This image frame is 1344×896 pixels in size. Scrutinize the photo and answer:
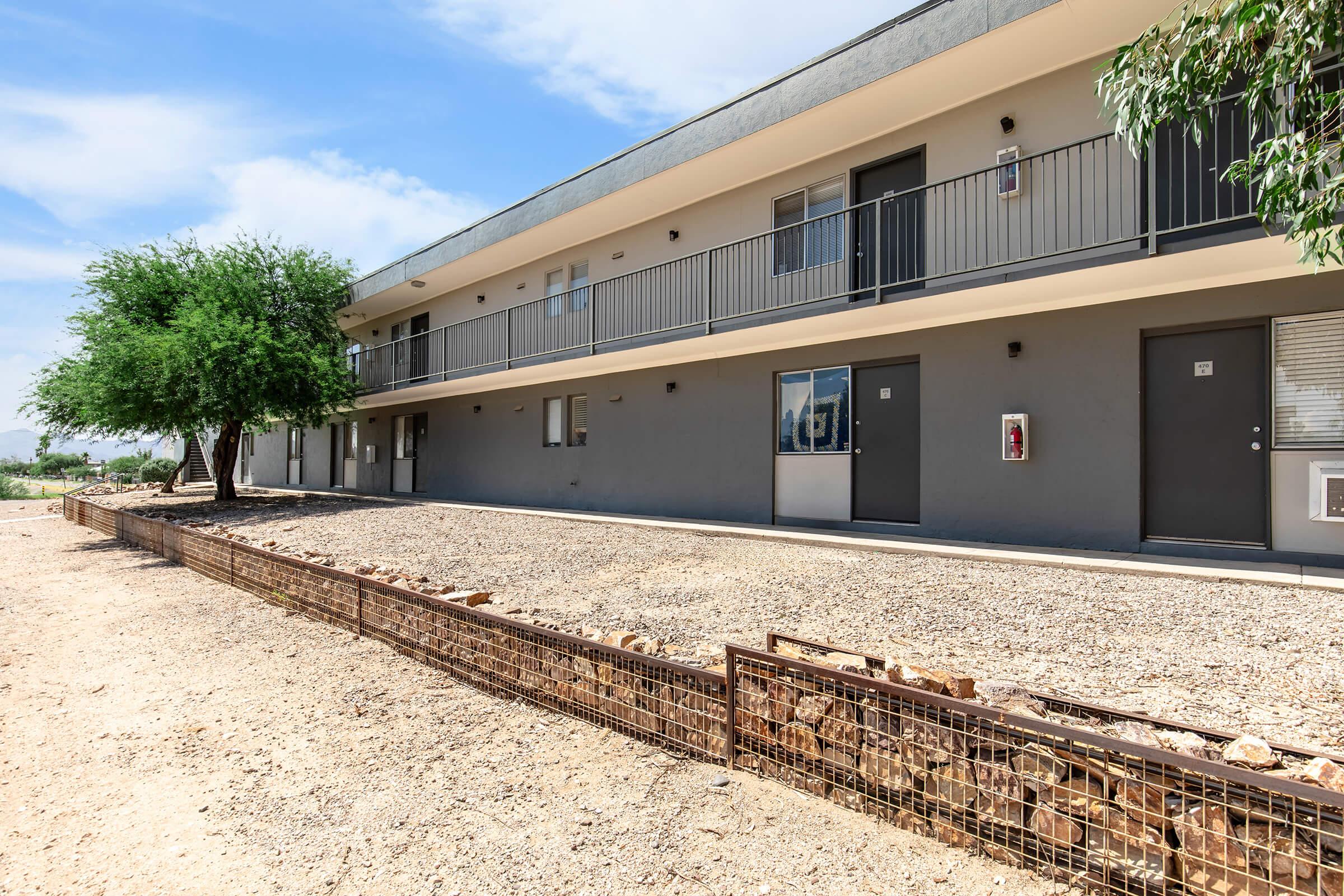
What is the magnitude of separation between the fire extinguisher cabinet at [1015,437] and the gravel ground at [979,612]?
166cm

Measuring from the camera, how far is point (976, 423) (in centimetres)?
861

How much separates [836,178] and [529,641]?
8866 mm

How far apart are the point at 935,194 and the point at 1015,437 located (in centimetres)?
350

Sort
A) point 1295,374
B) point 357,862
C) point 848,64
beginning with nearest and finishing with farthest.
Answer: point 357,862 < point 1295,374 < point 848,64

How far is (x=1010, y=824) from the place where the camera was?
243cm

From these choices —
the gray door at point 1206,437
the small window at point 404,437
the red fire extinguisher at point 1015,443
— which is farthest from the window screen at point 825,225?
the small window at point 404,437

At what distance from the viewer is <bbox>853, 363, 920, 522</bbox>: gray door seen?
9289 mm

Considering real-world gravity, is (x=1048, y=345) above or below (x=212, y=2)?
below

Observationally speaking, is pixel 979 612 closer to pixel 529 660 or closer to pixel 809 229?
pixel 529 660

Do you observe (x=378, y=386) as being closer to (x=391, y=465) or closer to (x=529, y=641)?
(x=391, y=465)

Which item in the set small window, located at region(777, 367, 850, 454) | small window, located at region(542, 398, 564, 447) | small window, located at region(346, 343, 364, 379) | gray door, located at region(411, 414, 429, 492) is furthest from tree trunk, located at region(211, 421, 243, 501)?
small window, located at region(777, 367, 850, 454)

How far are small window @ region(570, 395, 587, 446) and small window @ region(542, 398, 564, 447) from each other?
10.0 inches

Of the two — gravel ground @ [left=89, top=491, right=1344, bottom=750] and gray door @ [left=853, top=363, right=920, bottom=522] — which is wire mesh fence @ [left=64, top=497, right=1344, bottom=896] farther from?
gray door @ [left=853, top=363, right=920, bottom=522]

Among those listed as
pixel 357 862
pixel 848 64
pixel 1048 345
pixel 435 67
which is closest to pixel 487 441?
pixel 435 67
